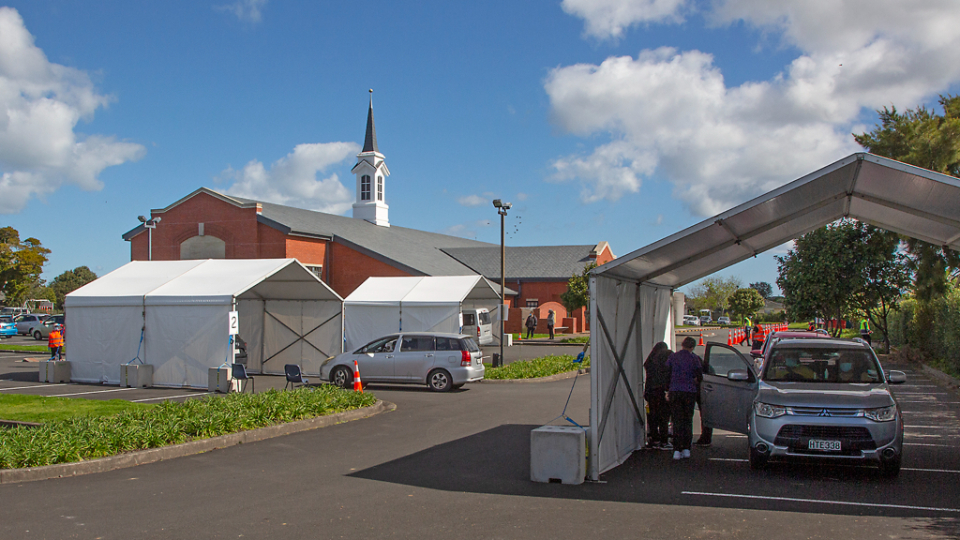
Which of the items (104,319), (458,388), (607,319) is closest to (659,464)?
(607,319)

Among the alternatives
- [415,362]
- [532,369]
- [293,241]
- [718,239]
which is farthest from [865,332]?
[293,241]

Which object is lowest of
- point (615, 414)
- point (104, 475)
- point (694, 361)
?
point (104, 475)

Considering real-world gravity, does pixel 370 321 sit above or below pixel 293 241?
below

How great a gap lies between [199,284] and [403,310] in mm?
8094

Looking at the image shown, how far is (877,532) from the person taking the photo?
6426mm

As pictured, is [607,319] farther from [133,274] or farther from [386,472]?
[133,274]

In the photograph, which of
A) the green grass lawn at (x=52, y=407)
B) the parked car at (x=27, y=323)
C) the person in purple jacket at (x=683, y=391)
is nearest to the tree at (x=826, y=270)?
the person in purple jacket at (x=683, y=391)

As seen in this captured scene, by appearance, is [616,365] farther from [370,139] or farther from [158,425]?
[370,139]

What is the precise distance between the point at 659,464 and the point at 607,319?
6.87 ft

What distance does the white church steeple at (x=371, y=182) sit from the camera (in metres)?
52.6

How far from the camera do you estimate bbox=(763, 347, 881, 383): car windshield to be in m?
9.49

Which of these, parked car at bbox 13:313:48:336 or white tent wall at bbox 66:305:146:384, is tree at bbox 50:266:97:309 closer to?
parked car at bbox 13:313:48:336

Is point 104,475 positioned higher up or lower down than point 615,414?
lower down

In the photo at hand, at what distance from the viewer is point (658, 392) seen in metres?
10.3
